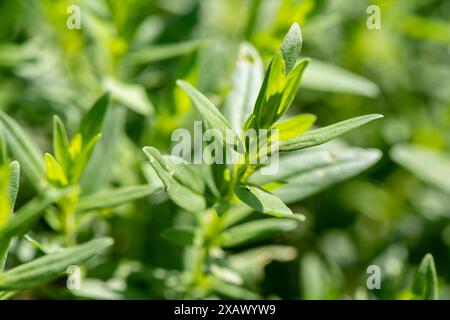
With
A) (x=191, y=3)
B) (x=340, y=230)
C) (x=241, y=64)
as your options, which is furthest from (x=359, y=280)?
(x=191, y=3)

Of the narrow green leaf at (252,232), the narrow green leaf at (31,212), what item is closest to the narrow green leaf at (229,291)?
the narrow green leaf at (252,232)

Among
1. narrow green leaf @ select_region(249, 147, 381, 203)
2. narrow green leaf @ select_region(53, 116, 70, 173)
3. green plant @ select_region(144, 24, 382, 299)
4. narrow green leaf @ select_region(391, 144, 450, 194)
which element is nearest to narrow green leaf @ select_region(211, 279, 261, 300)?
green plant @ select_region(144, 24, 382, 299)

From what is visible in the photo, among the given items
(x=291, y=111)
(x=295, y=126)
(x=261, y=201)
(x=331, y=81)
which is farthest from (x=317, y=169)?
(x=291, y=111)

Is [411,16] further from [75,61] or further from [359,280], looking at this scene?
[75,61]

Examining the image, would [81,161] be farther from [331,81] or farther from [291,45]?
[331,81]

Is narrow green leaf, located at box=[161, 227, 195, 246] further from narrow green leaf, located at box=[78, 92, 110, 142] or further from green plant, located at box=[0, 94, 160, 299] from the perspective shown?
narrow green leaf, located at box=[78, 92, 110, 142]

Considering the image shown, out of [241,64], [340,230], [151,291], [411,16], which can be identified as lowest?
[151,291]
